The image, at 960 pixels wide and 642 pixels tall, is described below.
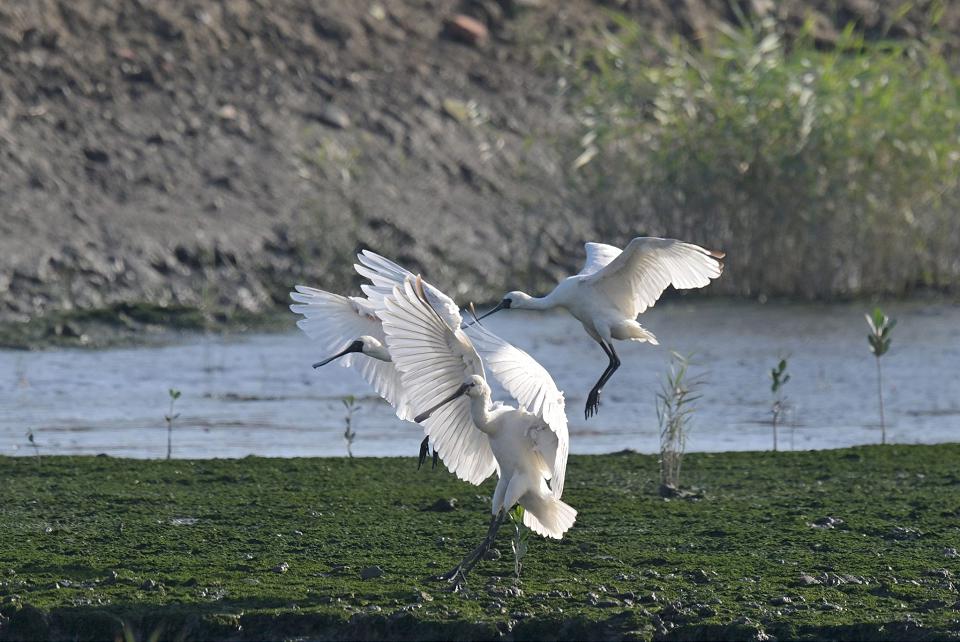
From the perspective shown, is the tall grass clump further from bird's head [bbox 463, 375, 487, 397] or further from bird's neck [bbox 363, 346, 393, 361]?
bird's head [bbox 463, 375, 487, 397]

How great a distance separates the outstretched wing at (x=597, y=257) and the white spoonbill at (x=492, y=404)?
2.19m

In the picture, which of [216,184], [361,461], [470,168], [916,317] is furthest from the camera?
[470,168]

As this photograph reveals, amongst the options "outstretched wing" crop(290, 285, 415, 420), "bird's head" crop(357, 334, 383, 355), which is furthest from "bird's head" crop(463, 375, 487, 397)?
"outstretched wing" crop(290, 285, 415, 420)

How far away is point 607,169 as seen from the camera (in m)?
16.6

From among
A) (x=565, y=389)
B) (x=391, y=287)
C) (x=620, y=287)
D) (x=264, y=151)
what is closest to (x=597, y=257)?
(x=620, y=287)

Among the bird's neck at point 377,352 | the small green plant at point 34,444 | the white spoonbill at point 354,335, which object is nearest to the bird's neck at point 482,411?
the white spoonbill at point 354,335

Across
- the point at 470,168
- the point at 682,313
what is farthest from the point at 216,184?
the point at 682,313

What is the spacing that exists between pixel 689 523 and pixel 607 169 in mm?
9090

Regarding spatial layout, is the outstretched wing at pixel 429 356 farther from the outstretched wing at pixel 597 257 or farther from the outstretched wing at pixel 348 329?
the outstretched wing at pixel 597 257

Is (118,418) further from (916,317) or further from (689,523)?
(916,317)

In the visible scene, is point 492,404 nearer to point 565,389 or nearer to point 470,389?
point 470,389

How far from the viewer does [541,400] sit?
22.1ft

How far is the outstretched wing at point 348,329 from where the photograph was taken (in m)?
8.47

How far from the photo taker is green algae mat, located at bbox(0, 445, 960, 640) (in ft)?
20.1
